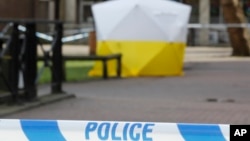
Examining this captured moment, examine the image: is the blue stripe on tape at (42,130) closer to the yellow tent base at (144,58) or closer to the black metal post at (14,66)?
the black metal post at (14,66)

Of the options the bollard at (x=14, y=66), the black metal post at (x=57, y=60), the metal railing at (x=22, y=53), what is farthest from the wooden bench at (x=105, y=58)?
the bollard at (x=14, y=66)

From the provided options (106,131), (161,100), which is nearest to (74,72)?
(161,100)

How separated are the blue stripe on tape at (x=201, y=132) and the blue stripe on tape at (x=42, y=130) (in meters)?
0.81

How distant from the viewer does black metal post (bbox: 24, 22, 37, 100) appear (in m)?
12.2

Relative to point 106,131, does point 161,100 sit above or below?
below

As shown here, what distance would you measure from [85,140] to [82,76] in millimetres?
15291

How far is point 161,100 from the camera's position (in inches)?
538

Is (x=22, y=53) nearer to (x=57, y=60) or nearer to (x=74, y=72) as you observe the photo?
(x=57, y=60)

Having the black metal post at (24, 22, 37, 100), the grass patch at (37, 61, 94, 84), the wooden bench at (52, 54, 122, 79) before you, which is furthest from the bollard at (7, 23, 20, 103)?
the wooden bench at (52, 54, 122, 79)

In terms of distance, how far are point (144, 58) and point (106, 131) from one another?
15.5m

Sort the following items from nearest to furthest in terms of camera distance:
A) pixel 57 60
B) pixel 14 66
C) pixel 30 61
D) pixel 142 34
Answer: pixel 14 66
pixel 30 61
pixel 57 60
pixel 142 34

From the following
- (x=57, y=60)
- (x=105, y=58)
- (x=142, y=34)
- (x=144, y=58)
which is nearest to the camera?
(x=57, y=60)

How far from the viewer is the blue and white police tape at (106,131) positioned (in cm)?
451

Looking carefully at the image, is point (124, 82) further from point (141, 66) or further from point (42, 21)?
point (42, 21)
